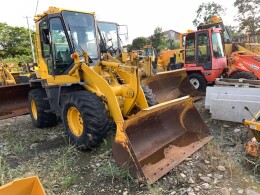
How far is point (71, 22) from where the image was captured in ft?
15.9

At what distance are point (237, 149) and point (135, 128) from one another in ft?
Answer: 5.23

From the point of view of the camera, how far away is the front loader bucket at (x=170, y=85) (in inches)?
272

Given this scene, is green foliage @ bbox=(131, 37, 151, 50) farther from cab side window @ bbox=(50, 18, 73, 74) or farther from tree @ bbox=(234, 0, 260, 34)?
cab side window @ bbox=(50, 18, 73, 74)

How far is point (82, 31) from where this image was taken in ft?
16.3

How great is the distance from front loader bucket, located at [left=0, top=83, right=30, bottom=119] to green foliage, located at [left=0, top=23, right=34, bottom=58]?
30383 millimetres

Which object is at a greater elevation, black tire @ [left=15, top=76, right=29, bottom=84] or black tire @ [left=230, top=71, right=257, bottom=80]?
black tire @ [left=230, top=71, right=257, bottom=80]

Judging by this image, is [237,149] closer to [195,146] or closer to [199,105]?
[195,146]

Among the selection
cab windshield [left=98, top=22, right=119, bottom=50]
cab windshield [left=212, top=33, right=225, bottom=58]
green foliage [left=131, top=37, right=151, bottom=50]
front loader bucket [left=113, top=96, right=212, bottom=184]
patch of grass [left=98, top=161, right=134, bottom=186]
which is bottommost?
patch of grass [left=98, top=161, right=134, bottom=186]

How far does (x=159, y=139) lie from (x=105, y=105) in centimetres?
96

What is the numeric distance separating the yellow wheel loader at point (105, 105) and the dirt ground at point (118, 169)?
15cm

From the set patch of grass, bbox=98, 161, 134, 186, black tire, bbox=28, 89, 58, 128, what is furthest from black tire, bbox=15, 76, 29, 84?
patch of grass, bbox=98, 161, 134, 186

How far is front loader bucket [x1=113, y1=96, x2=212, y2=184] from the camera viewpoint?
328 cm

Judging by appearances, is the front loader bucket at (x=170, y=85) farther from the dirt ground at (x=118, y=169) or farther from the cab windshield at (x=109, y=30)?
the dirt ground at (x=118, y=169)

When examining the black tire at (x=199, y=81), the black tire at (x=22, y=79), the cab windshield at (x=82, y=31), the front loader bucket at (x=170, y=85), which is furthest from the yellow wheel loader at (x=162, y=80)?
the black tire at (x=22, y=79)
